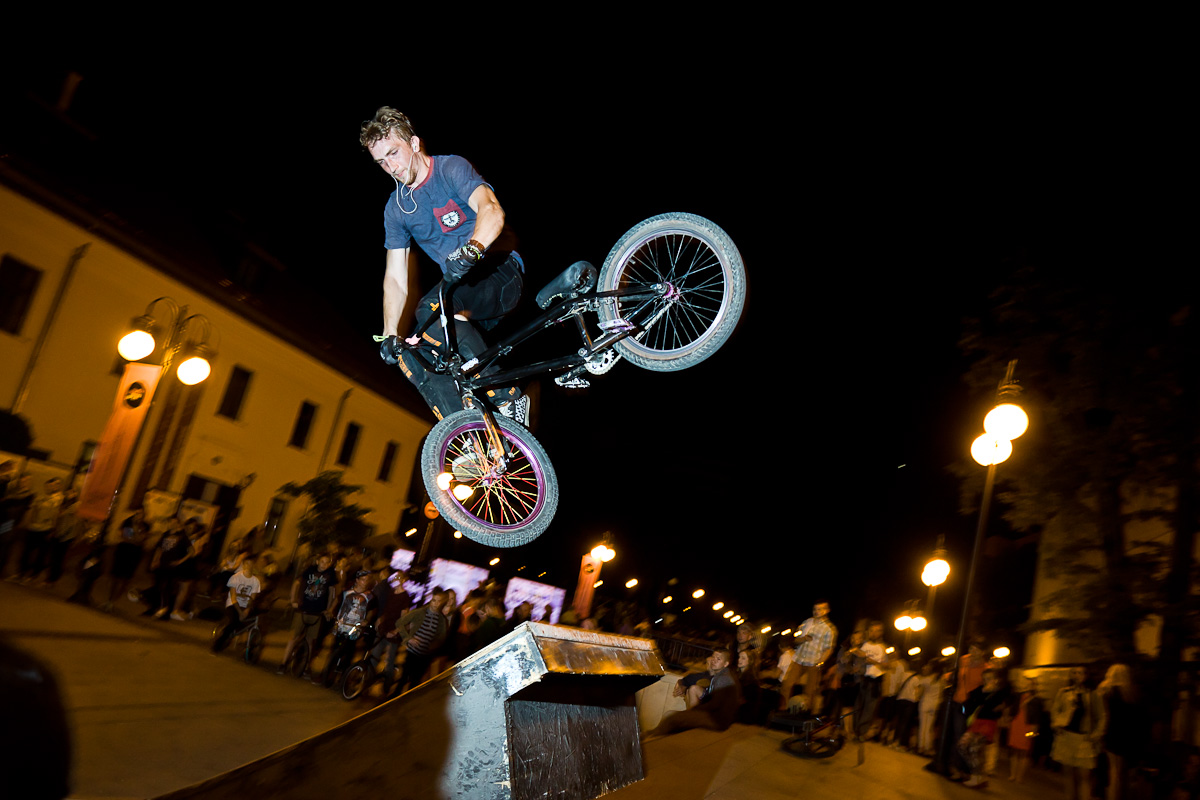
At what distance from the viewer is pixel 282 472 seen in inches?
1030

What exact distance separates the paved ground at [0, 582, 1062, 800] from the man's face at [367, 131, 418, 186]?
4175mm

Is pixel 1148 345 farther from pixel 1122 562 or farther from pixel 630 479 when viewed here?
pixel 630 479

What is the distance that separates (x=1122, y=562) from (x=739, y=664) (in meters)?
5.67

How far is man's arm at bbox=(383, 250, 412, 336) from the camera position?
474 centimetres

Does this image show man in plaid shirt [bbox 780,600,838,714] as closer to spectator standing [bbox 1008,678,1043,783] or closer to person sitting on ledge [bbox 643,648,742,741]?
person sitting on ledge [bbox 643,648,742,741]

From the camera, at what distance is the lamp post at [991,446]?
8.91 metres

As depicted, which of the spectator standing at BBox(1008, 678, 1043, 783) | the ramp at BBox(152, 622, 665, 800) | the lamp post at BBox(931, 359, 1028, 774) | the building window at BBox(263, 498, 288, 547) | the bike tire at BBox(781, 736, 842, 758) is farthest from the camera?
the building window at BBox(263, 498, 288, 547)

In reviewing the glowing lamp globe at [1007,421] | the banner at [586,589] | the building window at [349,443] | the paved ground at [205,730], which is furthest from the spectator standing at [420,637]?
the building window at [349,443]

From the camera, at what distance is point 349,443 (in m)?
29.1

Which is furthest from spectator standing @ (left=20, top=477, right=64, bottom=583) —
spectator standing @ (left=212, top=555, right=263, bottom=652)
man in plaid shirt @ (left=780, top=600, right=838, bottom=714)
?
man in plaid shirt @ (left=780, top=600, right=838, bottom=714)

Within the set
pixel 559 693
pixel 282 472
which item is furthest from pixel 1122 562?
pixel 282 472

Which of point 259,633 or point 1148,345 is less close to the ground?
point 1148,345

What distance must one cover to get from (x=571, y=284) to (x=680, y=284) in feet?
2.18

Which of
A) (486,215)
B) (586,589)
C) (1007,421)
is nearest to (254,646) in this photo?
(586,589)
